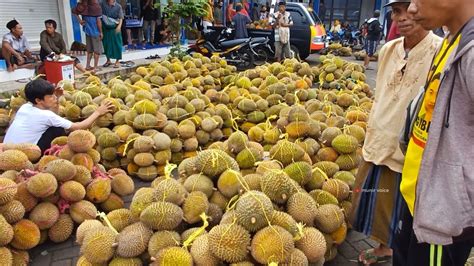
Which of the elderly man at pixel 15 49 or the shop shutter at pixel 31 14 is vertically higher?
the shop shutter at pixel 31 14

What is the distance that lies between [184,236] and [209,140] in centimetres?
233

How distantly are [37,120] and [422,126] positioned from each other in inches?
123

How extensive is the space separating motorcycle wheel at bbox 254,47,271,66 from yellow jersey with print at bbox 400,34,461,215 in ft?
29.7

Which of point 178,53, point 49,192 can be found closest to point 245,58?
point 178,53

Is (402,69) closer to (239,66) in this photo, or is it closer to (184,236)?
(184,236)

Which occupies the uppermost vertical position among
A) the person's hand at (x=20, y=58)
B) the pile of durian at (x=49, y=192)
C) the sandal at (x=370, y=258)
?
the person's hand at (x=20, y=58)

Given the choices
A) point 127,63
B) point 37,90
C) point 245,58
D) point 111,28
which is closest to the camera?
point 37,90

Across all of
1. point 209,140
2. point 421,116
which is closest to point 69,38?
point 209,140

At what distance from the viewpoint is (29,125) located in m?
3.28

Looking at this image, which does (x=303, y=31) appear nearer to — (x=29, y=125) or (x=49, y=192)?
(x=29, y=125)

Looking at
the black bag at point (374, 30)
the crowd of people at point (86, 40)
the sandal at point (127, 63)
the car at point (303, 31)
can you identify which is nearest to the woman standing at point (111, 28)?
the crowd of people at point (86, 40)

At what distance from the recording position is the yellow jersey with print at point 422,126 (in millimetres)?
1443

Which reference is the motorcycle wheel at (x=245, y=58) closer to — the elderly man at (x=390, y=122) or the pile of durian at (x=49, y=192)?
the pile of durian at (x=49, y=192)

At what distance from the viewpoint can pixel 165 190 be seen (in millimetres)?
2141
